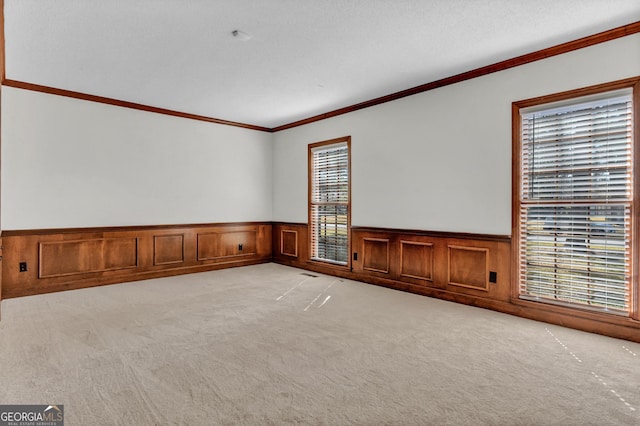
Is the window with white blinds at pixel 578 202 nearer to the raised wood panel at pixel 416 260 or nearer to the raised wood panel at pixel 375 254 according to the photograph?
the raised wood panel at pixel 416 260

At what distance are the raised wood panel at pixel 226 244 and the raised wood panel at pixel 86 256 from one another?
1.07 meters

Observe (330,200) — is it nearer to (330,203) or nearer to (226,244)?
(330,203)

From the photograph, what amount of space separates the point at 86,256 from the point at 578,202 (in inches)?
230

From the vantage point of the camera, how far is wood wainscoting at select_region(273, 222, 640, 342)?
11.0 feet

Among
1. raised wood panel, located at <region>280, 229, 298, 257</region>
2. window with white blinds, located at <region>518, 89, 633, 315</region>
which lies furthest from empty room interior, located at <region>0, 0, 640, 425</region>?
raised wood panel, located at <region>280, 229, 298, 257</region>

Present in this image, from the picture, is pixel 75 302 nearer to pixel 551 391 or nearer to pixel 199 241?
pixel 199 241

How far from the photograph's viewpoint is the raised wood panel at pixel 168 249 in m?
5.59

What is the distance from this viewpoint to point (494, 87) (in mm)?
3938

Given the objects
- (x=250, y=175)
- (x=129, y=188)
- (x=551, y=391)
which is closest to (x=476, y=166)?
(x=551, y=391)

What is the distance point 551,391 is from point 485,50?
9.85ft

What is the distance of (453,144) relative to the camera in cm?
429

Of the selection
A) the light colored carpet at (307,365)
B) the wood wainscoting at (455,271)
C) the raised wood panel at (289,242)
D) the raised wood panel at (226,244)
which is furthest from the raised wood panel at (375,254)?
the raised wood panel at (226,244)
